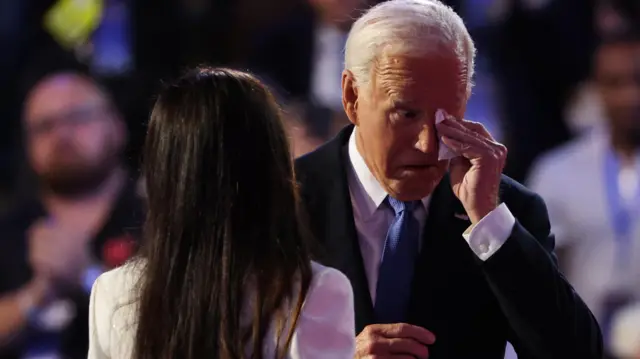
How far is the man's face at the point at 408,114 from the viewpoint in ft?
5.64

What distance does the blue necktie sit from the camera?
1.79m

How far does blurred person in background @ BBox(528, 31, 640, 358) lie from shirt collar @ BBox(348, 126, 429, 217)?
7.76ft

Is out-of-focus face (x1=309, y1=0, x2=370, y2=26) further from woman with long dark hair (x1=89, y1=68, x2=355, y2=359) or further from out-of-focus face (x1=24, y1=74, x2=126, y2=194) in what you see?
woman with long dark hair (x1=89, y1=68, x2=355, y2=359)

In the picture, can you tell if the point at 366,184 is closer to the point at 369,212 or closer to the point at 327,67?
the point at 369,212

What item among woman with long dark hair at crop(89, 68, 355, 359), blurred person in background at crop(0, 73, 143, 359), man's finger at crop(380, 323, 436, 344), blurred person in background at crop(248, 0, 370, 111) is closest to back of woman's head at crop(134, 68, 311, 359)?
woman with long dark hair at crop(89, 68, 355, 359)

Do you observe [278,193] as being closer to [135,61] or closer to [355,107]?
[355,107]

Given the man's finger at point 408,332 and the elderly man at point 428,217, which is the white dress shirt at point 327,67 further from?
the man's finger at point 408,332

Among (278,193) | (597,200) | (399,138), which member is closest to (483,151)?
(399,138)

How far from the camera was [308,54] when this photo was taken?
165 inches

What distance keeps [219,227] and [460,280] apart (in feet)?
1.80

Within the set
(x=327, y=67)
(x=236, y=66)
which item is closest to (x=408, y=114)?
(x=327, y=67)

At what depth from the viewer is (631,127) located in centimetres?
423

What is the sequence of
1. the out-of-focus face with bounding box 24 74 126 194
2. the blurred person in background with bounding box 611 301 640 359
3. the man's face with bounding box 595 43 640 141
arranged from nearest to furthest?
the blurred person in background with bounding box 611 301 640 359
the man's face with bounding box 595 43 640 141
the out-of-focus face with bounding box 24 74 126 194

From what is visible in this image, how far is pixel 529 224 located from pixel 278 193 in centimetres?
57
